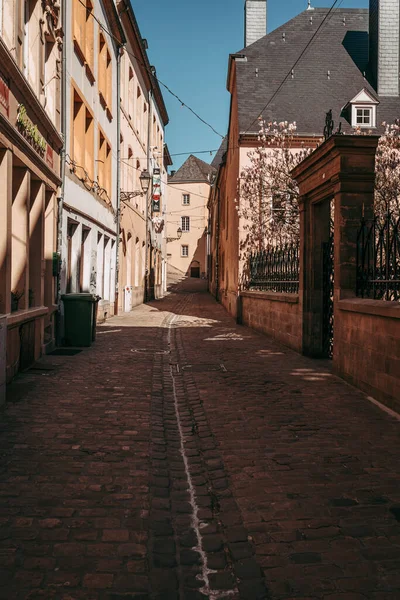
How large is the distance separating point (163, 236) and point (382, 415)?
143 feet

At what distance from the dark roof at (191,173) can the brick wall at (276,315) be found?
54358 mm

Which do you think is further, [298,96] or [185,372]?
[298,96]

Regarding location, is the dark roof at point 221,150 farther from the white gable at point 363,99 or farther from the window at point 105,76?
the window at point 105,76

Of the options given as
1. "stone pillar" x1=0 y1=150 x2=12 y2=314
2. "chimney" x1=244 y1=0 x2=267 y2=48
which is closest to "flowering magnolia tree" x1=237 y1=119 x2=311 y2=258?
"chimney" x1=244 y1=0 x2=267 y2=48

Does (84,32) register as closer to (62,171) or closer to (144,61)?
(62,171)

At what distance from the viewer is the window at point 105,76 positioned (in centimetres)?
1884

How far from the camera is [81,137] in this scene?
1606cm

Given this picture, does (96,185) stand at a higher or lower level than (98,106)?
lower

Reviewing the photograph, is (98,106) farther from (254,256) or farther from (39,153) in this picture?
(39,153)

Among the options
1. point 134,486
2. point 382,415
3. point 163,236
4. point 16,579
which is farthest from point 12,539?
point 163,236

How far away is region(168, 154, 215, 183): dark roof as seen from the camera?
235 feet

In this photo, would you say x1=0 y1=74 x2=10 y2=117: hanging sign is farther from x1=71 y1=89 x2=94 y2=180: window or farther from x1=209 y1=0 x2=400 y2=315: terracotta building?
x1=209 y1=0 x2=400 y2=315: terracotta building

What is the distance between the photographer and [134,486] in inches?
168

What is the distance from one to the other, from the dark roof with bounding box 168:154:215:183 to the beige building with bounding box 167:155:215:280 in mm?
A: 137
